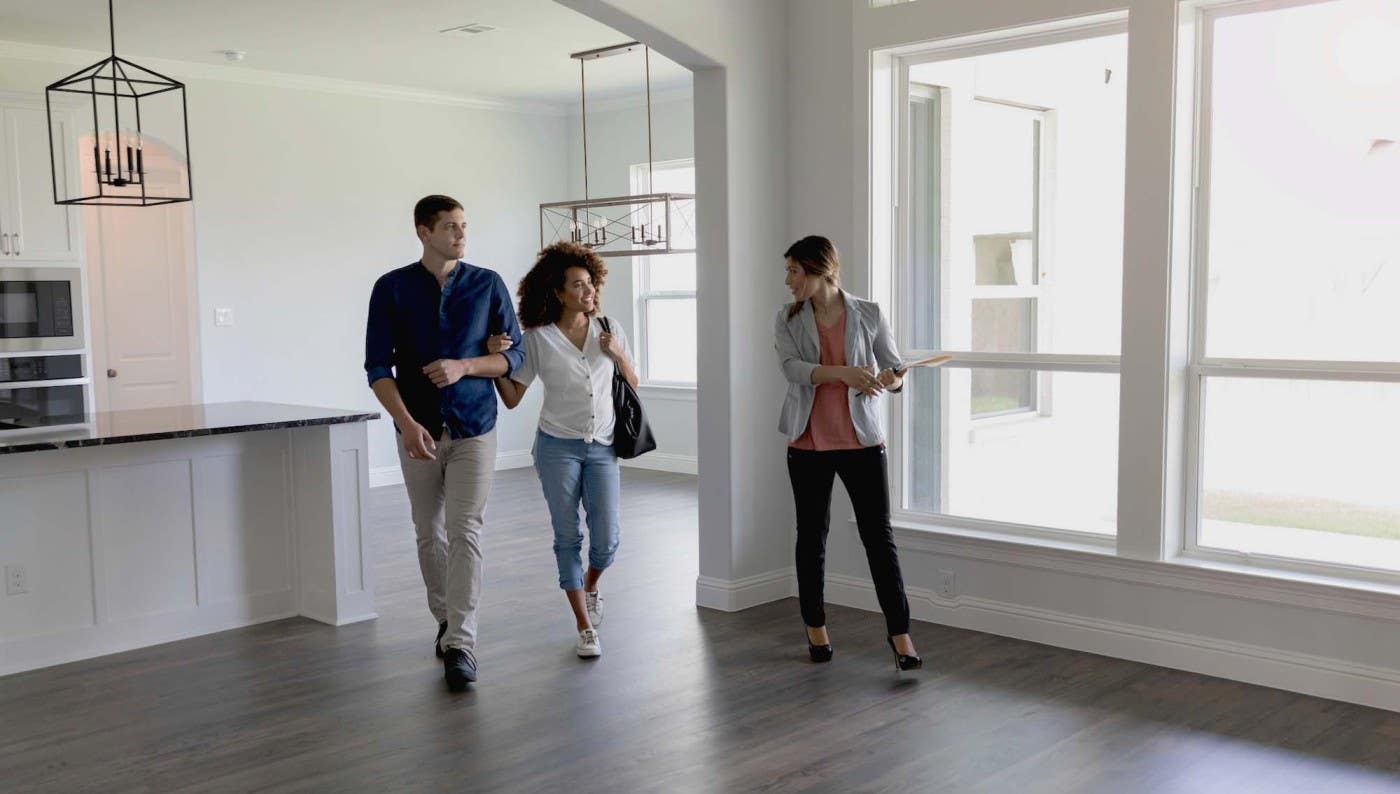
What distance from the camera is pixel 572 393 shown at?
411cm

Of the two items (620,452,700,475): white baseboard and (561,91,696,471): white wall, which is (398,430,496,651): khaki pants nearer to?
(620,452,700,475): white baseboard

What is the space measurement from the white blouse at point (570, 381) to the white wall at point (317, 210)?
431 cm

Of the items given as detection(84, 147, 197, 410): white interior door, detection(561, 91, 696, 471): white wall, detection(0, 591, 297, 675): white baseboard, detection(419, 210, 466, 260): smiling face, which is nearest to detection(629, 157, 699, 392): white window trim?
detection(561, 91, 696, 471): white wall

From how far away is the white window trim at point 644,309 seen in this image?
30.0 ft

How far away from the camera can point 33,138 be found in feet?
21.3

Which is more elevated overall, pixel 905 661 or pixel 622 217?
pixel 622 217

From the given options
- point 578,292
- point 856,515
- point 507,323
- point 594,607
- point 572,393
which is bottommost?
point 594,607

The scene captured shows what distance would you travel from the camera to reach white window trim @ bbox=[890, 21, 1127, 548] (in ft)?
14.3

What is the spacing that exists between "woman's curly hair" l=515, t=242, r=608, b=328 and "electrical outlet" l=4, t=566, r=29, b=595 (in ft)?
6.37

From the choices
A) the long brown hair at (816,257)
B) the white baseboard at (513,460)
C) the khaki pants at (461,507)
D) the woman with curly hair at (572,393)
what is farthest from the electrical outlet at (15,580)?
the white baseboard at (513,460)

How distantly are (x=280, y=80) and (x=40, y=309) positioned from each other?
7.35ft

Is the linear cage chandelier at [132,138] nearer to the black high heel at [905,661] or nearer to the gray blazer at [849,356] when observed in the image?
the gray blazer at [849,356]

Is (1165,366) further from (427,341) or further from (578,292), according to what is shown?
(427,341)

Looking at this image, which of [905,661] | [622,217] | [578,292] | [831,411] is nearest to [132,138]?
[622,217]
